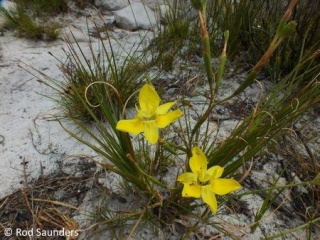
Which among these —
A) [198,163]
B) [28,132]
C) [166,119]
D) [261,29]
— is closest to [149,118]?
[166,119]

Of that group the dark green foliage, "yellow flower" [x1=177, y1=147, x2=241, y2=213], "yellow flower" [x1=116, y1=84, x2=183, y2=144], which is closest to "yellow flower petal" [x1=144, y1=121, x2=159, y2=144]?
"yellow flower" [x1=116, y1=84, x2=183, y2=144]

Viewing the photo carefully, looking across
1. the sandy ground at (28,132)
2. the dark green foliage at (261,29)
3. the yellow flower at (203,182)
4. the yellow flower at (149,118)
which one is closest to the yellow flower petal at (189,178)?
the yellow flower at (203,182)

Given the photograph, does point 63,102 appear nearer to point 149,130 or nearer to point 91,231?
point 91,231

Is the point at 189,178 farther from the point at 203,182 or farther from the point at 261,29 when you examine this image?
the point at 261,29

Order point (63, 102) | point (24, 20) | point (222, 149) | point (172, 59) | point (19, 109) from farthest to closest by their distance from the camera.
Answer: point (24, 20) < point (172, 59) < point (19, 109) < point (63, 102) < point (222, 149)

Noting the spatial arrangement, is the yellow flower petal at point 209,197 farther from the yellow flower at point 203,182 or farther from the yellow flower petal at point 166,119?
the yellow flower petal at point 166,119

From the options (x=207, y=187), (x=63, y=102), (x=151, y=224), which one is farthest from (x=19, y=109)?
(x=207, y=187)
